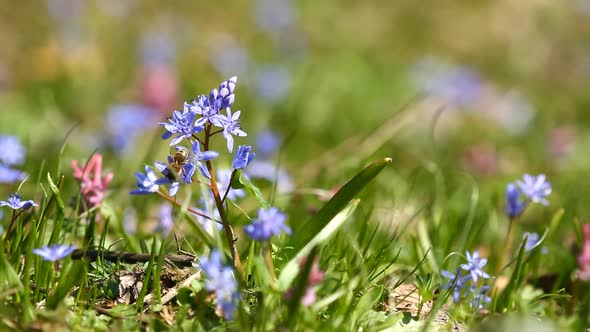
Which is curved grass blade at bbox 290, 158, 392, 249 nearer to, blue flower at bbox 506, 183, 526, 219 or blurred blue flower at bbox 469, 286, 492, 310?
blurred blue flower at bbox 469, 286, 492, 310

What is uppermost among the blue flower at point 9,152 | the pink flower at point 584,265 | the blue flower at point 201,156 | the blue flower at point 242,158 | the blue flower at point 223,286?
the pink flower at point 584,265

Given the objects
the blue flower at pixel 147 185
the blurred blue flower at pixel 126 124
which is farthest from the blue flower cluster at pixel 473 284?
the blurred blue flower at pixel 126 124

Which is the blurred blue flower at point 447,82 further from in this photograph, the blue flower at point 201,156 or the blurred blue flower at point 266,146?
the blue flower at point 201,156

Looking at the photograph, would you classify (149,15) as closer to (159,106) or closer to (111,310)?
(159,106)

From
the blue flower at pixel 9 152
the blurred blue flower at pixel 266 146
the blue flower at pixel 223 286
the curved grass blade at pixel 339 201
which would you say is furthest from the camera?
the blurred blue flower at pixel 266 146

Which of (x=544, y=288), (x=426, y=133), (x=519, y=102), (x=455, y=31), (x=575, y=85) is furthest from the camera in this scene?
(x=455, y=31)

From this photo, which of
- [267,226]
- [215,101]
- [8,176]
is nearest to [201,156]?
[215,101]

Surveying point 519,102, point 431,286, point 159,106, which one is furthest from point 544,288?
point 519,102

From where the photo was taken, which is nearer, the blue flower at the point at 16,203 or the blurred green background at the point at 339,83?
the blue flower at the point at 16,203
